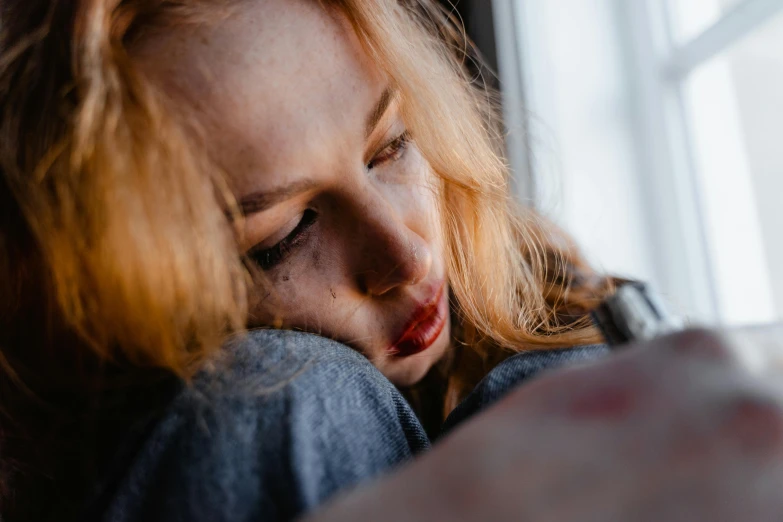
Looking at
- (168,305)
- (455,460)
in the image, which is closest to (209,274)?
(168,305)

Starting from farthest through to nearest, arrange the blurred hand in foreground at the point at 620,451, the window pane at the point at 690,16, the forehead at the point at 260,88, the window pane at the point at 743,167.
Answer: the window pane at the point at 690,16 → the window pane at the point at 743,167 → the forehead at the point at 260,88 → the blurred hand in foreground at the point at 620,451

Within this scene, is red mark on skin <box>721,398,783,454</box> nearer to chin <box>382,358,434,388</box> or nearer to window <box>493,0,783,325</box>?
chin <box>382,358,434,388</box>

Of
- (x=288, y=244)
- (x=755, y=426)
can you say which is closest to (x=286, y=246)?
(x=288, y=244)

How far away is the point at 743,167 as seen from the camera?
2.72ft

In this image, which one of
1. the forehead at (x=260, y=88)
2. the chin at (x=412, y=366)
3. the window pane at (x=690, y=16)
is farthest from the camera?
the window pane at (x=690, y=16)

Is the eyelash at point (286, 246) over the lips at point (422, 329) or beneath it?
over

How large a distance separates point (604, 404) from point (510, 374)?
0.12m

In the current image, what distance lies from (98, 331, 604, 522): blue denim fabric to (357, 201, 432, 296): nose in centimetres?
14

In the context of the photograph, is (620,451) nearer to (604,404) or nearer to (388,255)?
(604,404)

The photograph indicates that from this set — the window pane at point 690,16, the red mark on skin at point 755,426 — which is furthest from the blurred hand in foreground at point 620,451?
the window pane at point 690,16

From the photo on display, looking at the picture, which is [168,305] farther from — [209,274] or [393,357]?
[393,357]

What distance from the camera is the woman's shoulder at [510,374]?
1.04 feet

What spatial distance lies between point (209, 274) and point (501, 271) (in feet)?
0.94

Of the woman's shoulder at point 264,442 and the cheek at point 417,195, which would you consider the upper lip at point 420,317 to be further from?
the woman's shoulder at point 264,442
